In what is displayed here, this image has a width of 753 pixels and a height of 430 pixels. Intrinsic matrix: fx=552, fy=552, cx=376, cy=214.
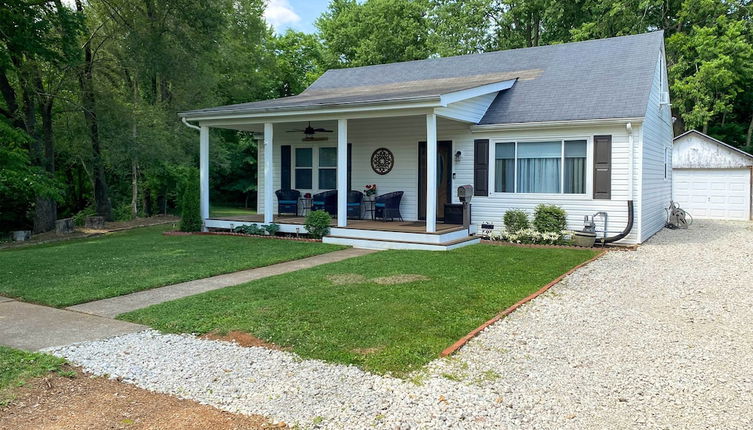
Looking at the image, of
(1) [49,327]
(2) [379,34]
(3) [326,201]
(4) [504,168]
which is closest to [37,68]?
(3) [326,201]

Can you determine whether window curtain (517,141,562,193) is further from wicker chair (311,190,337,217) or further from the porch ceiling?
wicker chair (311,190,337,217)

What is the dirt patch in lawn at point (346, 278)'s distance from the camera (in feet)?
24.4

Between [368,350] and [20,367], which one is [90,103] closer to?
[20,367]

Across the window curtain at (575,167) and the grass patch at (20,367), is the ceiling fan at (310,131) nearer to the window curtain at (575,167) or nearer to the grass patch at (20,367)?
the window curtain at (575,167)

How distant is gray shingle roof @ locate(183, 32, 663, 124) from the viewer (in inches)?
456

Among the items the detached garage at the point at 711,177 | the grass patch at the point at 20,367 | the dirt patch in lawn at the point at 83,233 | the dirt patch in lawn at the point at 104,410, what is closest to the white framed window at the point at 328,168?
the dirt patch in lawn at the point at 83,233

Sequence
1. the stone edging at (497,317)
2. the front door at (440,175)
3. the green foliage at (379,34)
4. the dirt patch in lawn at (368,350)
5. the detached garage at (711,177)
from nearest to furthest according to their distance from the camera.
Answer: the dirt patch in lawn at (368,350) → the stone edging at (497,317) → the front door at (440,175) → the detached garage at (711,177) → the green foliage at (379,34)

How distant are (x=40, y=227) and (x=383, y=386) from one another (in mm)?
15967

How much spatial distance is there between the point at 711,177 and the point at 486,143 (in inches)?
476

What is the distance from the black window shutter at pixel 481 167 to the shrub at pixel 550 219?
1368 mm

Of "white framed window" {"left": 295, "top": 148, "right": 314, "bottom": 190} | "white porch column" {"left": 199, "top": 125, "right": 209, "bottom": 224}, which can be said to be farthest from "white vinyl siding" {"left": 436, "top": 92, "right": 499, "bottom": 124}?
"white porch column" {"left": 199, "top": 125, "right": 209, "bottom": 224}

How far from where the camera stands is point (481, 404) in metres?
3.65

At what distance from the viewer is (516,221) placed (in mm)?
12203

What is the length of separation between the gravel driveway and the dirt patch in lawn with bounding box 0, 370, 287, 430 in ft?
0.48
